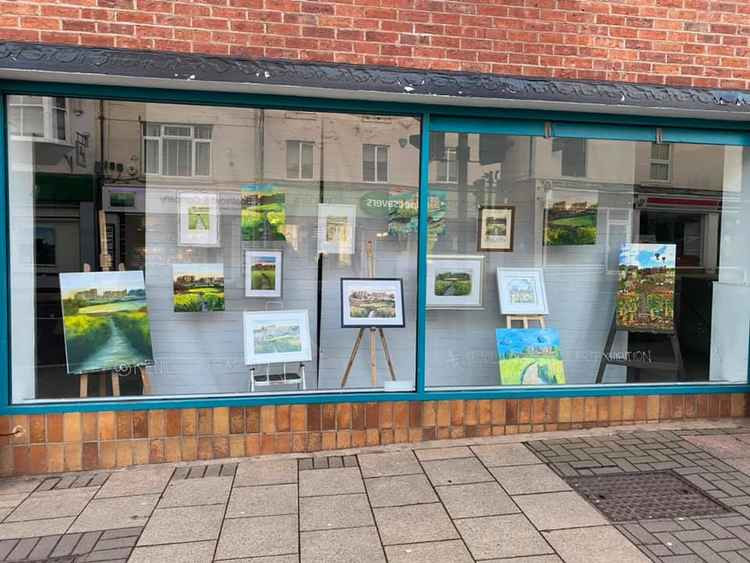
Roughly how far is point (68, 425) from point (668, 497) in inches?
168

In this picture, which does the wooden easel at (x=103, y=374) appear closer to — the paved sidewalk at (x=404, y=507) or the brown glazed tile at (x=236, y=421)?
the paved sidewalk at (x=404, y=507)

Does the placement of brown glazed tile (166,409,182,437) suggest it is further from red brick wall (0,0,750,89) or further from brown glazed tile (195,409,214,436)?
red brick wall (0,0,750,89)

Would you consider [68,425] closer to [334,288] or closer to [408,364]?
[334,288]

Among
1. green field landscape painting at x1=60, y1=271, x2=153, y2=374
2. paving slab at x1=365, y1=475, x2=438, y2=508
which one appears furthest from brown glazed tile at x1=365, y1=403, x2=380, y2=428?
green field landscape painting at x1=60, y1=271, x2=153, y2=374

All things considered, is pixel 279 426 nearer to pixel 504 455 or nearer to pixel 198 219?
pixel 504 455

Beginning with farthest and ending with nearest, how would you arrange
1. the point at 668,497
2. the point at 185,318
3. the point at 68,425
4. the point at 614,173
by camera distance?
the point at 614,173 < the point at 185,318 < the point at 68,425 < the point at 668,497

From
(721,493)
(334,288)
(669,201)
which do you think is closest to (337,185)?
(334,288)

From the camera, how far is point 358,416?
4.52 metres

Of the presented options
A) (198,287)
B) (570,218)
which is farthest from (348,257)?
(570,218)

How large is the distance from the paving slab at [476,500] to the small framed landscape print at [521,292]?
2.12 meters

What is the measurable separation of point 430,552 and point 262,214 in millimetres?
3266

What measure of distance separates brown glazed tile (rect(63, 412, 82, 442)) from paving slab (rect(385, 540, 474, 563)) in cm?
255

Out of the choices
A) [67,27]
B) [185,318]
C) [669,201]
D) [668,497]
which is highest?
[67,27]

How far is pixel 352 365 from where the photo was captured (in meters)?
5.20
